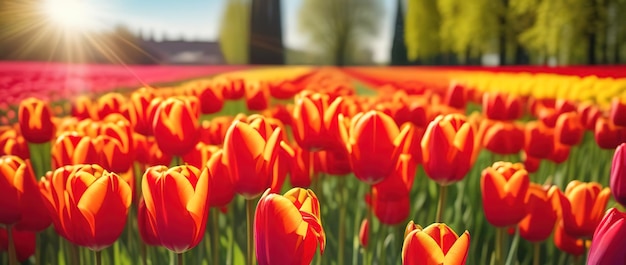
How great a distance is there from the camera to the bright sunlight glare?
510cm

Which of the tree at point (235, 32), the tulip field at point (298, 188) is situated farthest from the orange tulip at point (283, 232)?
the tree at point (235, 32)

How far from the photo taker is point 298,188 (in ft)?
2.27

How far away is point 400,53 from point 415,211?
610 inches

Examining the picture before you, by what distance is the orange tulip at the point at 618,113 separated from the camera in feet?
5.72

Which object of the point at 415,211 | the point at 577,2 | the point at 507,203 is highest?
the point at 577,2

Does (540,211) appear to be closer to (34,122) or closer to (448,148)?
(448,148)

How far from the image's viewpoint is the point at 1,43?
323 inches

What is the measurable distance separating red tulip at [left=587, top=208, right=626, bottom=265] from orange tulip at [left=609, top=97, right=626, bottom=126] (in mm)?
1176

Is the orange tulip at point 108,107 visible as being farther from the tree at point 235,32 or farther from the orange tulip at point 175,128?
the tree at point 235,32

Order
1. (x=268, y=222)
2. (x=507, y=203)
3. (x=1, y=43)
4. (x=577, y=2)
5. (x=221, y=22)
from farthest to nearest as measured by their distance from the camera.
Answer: (x=221, y=22), (x=1, y=43), (x=577, y=2), (x=507, y=203), (x=268, y=222)

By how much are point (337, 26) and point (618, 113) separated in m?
19.1

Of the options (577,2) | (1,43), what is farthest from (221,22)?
(577,2)

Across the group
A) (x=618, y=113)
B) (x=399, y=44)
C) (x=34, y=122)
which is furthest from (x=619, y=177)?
(x=399, y=44)

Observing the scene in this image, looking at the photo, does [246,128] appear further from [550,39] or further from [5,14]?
[550,39]
